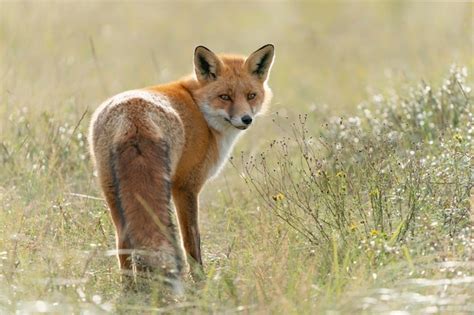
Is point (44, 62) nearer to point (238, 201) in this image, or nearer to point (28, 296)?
point (238, 201)

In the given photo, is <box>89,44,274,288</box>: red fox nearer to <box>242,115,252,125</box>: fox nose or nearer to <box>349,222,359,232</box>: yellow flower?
<box>242,115,252,125</box>: fox nose

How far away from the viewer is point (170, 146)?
5867mm

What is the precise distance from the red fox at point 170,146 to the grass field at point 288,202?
30cm

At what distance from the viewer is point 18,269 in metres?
5.53

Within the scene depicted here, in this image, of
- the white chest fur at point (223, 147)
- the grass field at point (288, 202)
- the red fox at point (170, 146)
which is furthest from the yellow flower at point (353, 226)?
the white chest fur at point (223, 147)

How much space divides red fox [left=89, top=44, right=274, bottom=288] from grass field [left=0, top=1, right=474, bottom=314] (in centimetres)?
30

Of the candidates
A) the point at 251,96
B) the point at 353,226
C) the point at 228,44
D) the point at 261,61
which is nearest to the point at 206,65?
the point at 251,96

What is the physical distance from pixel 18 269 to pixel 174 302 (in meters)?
1.06

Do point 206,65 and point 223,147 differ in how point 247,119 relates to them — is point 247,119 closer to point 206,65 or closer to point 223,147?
point 223,147

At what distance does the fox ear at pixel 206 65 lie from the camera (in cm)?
722

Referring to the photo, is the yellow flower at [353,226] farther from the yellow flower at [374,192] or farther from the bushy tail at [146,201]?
the bushy tail at [146,201]

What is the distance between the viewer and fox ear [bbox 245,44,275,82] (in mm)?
7445

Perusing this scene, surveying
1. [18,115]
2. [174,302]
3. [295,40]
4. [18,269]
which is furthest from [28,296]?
[295,40]

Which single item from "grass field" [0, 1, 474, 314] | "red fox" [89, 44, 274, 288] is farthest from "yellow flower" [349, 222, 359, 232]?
"red fox" [89, 44, 274, 288]
